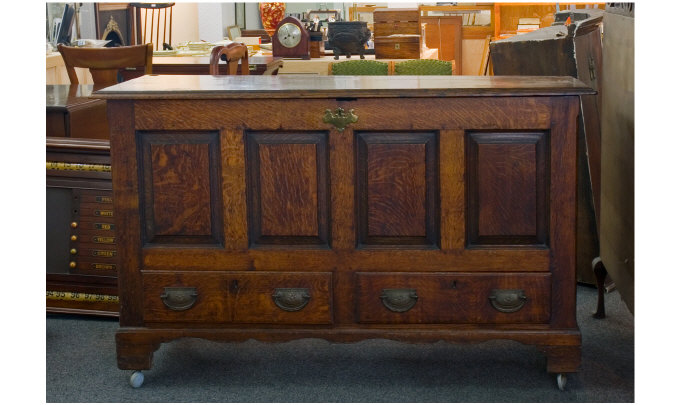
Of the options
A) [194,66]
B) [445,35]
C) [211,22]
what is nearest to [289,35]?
[194,66]

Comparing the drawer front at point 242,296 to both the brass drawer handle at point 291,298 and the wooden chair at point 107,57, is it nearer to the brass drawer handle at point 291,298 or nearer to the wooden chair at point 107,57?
the brass drawer handle at point 291,298

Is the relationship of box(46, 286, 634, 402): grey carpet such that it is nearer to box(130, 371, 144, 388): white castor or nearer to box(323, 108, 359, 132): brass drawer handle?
box(130, 371, 144, 388): white castor

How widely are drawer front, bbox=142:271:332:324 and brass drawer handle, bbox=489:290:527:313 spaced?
1.64 ft

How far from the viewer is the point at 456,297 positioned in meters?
2.79

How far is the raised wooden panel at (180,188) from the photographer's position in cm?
277

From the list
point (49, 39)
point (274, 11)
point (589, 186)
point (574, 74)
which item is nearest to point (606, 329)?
point (589, 186)

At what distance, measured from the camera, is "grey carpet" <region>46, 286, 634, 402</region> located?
2.84 meters

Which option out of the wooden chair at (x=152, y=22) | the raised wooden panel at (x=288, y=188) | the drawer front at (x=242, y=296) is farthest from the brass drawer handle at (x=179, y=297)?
the wooden chair at (x=152, y=22)

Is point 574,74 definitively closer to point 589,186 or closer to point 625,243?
point 589,186

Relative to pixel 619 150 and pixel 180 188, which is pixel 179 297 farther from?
pixel 619 150

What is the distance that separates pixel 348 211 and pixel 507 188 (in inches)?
18.8

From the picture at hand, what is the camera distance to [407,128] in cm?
271

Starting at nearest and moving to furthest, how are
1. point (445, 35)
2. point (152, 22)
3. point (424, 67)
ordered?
point (424, 67), point (152, 22), point (445, 35)

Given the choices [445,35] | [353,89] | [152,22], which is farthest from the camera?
[445,35]
